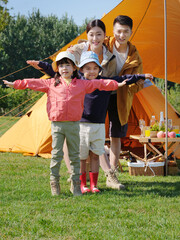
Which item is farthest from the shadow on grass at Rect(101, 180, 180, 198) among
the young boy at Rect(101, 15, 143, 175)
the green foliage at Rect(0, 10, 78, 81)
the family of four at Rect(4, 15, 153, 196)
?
the green foliage at Rect(0, 10, 78, 81)

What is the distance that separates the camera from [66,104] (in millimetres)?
3084

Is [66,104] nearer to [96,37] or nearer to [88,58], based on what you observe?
[88,58]

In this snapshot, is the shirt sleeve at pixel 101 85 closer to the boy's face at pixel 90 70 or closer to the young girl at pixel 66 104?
the young girl at pixel 66 104

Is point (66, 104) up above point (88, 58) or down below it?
below

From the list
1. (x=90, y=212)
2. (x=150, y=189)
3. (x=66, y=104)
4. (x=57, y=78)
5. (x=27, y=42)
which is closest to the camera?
(x=90, y=212)

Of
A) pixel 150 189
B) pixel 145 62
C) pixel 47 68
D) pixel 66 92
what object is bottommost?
pixel 150 189

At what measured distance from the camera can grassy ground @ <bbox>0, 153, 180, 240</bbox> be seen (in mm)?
2205

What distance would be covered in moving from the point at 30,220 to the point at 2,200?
636 mm

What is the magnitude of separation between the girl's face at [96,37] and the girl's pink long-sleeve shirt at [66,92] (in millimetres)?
486

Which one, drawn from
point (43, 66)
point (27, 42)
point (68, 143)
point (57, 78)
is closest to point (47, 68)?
point (43, 66)

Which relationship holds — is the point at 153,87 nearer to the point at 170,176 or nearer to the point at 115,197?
the point at 170,176

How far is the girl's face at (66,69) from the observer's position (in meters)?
3.16

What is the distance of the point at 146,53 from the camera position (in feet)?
21.0

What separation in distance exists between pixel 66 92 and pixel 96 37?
71 centimetres
